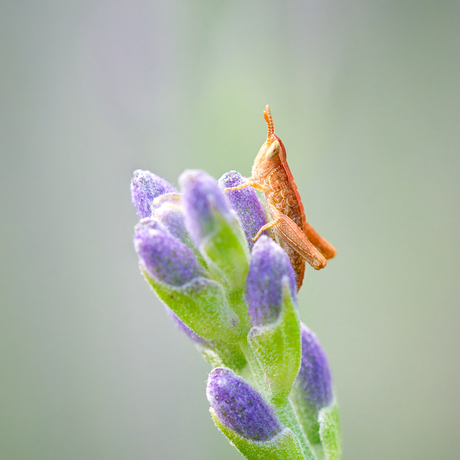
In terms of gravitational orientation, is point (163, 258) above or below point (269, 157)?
below

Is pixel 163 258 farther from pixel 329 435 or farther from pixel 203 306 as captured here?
pixel 329 435

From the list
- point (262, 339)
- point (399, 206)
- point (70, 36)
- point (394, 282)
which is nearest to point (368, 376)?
point (394, 282)

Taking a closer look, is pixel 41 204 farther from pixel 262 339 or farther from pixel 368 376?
pixel 262 339

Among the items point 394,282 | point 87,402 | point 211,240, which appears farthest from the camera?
point 394,282

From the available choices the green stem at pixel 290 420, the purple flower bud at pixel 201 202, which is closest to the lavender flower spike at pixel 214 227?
the purple flower bud at pixel 201 202

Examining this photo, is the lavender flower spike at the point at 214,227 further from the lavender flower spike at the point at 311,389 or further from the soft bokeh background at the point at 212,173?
the soft bokeh background at the point at 212,173

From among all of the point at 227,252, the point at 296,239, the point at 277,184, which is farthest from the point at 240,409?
the point at 277,184
